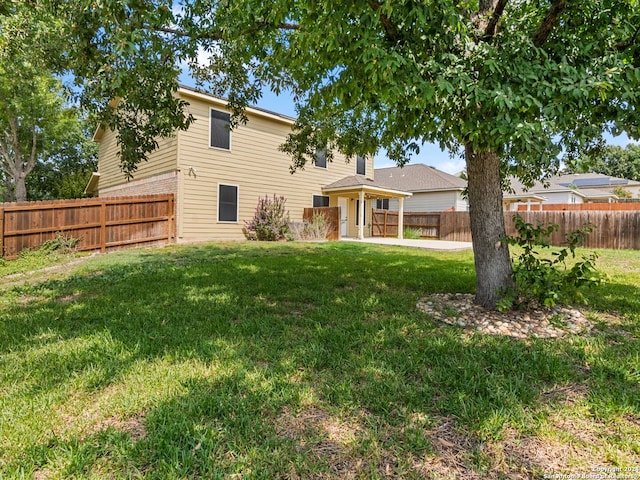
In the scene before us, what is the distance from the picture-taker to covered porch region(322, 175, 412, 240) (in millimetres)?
15180

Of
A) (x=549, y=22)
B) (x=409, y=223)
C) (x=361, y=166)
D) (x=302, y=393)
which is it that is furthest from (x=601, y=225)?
(x=302, y=393)

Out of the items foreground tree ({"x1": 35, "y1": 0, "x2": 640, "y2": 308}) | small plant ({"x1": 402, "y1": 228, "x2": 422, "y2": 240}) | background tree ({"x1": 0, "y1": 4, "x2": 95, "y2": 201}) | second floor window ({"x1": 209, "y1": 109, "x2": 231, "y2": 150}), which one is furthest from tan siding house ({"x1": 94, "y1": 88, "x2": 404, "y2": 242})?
foreground tree ({"x1": 35, "y1": 0, "x2": 640, "y2": 308})

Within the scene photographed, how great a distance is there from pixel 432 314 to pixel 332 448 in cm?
247

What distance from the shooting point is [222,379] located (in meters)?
2.46

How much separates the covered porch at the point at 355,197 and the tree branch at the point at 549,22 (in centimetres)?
1138

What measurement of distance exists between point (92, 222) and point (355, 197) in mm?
10831

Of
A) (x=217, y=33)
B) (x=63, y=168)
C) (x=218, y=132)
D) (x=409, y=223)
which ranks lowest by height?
(x=409, y=223)

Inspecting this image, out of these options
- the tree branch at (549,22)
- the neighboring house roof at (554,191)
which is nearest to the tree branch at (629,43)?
the tree branch at (549,22)

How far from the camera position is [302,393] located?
2.30 m

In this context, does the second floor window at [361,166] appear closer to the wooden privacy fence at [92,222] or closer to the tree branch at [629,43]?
the wooden privacy fence at [92,222]

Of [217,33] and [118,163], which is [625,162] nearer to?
[118,163]

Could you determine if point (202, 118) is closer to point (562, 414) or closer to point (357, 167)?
point (357, 167)

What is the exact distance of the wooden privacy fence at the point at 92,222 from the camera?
8.31m

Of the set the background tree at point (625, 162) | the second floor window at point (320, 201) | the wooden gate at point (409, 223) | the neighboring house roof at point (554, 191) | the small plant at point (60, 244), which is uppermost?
the background tree at point (625, 162)
